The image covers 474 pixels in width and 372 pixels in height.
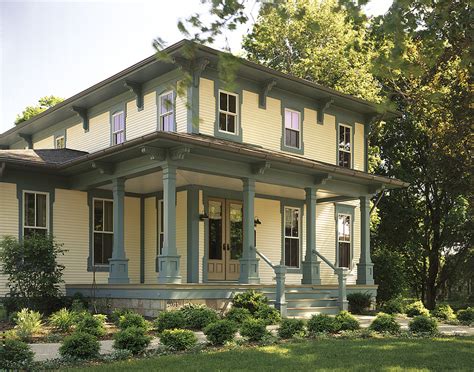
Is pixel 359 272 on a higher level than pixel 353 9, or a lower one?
lower

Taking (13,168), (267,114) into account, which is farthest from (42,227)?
(267,114)

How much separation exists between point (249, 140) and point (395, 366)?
11.5 metres

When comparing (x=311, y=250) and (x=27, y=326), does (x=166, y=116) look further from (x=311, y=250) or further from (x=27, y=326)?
(x=27, y=326)

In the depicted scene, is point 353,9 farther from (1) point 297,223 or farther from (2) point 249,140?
(1) point 297,223

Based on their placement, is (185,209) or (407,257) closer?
(185,209)

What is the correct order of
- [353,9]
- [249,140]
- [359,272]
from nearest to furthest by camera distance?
1. [353,9]
2. [249,140]
3. [359,272]

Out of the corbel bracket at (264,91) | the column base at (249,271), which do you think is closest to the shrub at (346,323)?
the column base at (249,271)

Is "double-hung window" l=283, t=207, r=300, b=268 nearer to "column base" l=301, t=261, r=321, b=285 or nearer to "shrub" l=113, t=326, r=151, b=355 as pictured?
"column base" l=301, t=261, r=321, b=285

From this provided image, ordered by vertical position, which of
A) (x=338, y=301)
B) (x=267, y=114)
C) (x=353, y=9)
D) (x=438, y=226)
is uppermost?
(x=267, y=114)

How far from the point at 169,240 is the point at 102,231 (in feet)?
17.8

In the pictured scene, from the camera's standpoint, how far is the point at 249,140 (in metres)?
19.2

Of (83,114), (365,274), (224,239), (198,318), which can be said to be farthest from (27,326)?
(365,274)

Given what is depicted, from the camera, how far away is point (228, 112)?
61.2 feet

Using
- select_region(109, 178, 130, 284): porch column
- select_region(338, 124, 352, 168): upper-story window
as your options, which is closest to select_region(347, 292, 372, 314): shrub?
select_region(338, 124, 352, 168): upper-story window
